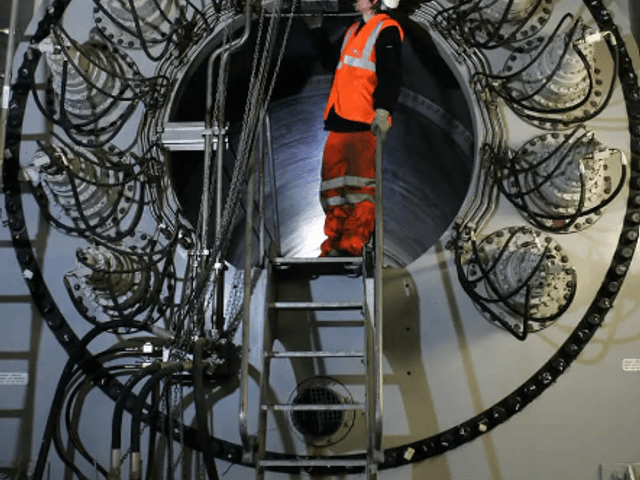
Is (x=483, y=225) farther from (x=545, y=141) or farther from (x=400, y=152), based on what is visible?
(x=400, y=152)

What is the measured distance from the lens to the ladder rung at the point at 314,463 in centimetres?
328

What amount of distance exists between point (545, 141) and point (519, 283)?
0.73 metres

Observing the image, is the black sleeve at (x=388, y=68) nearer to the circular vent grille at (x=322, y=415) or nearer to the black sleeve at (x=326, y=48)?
the black sleeve at (x=326, y=48)

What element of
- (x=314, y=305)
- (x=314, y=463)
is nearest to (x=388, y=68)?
(x=314, y=305)

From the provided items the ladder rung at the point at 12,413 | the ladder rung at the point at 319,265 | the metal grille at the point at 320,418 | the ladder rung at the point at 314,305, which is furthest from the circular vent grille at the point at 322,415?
the ladder rung at the point at 12,413

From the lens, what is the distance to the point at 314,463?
3.47 meters

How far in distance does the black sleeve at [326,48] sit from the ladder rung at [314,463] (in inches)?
113

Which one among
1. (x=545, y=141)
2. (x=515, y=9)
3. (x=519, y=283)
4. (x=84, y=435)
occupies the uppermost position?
(x=515, y=9)

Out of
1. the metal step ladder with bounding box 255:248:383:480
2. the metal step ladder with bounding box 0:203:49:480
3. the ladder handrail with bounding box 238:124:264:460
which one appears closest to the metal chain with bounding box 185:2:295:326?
the ladder handrail with bounding box 238:124:264:460

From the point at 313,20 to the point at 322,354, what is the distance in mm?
2292

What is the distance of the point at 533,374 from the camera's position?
373 cm

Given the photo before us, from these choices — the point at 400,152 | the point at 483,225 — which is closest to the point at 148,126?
the point at 483,225

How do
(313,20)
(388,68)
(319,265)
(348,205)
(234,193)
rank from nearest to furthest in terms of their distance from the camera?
(234,193) < (319,265) < (388,68) < (348,205) < (313,20)

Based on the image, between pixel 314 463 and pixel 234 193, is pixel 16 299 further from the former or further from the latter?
pixel 314 463
